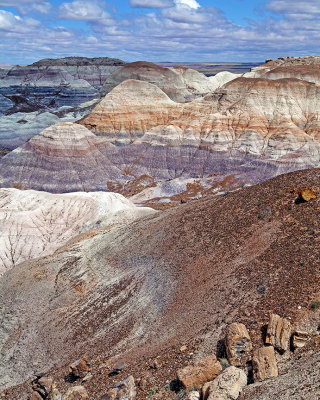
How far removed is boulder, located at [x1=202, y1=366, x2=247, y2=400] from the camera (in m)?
9.60

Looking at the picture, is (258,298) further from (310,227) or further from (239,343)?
(310,227)

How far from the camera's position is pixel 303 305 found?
12719 millimetres

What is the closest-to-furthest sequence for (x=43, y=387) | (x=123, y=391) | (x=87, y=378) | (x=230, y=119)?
1. (x=123, y=391)
2. (x=87, y=378)
3. (x=43, y=387)
4. (x=230, y=119)

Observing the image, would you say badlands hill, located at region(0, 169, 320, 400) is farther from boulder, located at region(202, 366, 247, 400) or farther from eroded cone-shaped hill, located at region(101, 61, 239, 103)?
eroded cone-shaped hill, located at region(101, 61, 239, 103)

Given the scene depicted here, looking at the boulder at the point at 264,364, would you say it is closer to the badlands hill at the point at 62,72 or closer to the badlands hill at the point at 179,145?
the badlands hill at the point at 179,145

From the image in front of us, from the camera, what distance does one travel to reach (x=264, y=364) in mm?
10711

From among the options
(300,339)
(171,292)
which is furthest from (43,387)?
(300,339)

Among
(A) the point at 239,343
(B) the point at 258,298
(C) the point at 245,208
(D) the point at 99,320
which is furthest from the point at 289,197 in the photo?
(D) the point at 99,320

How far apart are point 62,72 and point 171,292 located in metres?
145

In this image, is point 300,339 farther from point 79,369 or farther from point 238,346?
point 79,369

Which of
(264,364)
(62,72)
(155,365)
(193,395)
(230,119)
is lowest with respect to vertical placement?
(155,365)

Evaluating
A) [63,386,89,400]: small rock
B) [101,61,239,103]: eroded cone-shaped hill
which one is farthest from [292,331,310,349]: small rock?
[101,61,239,103]: eroded cone-shaped hill

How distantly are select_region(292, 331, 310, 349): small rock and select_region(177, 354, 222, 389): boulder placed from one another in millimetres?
2183

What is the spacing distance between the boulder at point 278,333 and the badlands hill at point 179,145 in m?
39.6
